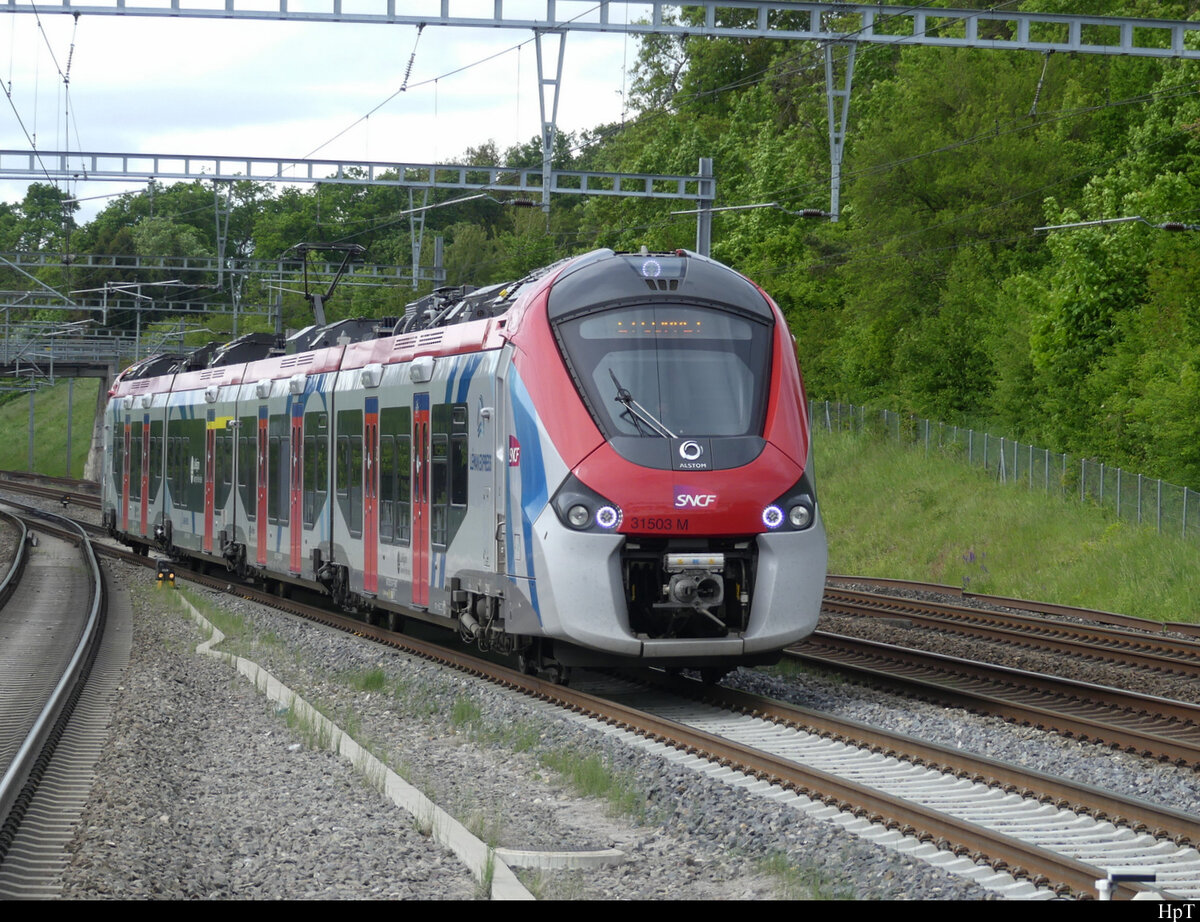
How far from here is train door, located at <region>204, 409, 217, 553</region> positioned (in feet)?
86.6

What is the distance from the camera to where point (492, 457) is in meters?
13.6

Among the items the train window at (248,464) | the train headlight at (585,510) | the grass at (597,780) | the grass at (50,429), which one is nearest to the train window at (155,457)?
the train window at (248,464)

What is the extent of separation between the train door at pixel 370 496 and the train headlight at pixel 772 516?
19.8 ft

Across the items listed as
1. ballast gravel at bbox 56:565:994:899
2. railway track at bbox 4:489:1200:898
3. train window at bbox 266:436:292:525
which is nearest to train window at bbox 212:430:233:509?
train window at bbox 266:436:292:525

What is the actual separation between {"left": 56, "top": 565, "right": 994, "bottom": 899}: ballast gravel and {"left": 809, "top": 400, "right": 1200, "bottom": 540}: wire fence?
55.6ft

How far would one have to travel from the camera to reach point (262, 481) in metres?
23.1

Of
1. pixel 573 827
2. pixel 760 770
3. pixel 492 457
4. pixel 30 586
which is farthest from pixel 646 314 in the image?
pixel 30 586

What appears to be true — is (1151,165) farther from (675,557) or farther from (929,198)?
(675,557)

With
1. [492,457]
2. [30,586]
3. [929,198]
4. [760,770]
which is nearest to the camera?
[760,770]

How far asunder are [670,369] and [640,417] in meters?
0.53

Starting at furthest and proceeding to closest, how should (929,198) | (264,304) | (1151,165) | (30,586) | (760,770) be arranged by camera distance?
(264,304) → (929,198) → (1151,165) → (30,586) → (760,770)

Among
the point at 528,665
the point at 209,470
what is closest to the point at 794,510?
the point at 528,665

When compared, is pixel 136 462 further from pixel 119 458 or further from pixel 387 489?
pixel 387 489

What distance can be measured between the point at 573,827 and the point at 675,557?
3442 millimetres
